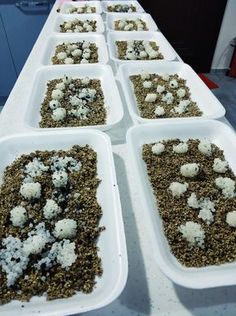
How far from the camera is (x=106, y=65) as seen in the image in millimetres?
1352

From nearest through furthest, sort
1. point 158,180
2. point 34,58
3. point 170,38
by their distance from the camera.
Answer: point 158,180 → point 34,58 → point 170,38

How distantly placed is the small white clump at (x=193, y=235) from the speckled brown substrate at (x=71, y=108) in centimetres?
55

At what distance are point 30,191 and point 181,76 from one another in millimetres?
950

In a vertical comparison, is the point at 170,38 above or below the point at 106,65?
below

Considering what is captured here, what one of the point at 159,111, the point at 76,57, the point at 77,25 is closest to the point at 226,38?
the point at 77,25

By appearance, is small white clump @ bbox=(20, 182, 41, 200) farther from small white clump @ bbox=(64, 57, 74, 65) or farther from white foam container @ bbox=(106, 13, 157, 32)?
white foam container @ bbox=(106, 13, 157, 32)

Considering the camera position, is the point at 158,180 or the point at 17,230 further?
the point at 158,180

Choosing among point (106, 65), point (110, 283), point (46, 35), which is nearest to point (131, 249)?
point (110, 283)

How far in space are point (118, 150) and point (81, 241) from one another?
38cm

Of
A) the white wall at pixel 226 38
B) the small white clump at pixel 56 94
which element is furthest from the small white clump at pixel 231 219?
the white wall at pixel 226 38

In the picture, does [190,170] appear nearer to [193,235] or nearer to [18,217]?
[193,235]

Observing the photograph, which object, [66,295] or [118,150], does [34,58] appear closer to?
[118,150]

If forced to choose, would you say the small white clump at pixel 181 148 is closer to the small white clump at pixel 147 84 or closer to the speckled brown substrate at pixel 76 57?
the small white clump at pixel 147 84

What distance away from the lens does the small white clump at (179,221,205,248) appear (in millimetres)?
695
